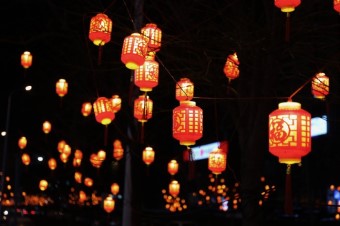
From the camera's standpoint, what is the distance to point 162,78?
13.4 meters

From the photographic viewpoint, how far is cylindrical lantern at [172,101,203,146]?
9.11m

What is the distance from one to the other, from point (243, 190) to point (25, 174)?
3812cm

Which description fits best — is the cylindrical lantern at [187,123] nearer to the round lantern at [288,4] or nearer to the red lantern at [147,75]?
the red lantern at [147,75]

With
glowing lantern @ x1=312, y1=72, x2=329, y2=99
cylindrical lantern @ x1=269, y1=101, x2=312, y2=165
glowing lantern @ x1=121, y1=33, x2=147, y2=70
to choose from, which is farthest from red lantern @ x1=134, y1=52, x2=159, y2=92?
cylindrical lantern @ x1=269, y1=101, x2=312, y2=165

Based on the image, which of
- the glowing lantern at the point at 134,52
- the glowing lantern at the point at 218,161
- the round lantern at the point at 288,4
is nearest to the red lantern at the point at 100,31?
the glowing lantern at the point at 134,52

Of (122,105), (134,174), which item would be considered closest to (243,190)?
(134,174)

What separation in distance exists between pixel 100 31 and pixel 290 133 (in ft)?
14.6

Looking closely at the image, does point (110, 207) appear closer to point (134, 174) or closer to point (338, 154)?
point (134, 174)

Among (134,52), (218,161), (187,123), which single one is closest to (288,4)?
(134,52)

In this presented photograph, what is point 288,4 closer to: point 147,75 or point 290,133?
point 290,133

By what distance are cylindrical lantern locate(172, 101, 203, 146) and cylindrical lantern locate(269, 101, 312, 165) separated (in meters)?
2.48

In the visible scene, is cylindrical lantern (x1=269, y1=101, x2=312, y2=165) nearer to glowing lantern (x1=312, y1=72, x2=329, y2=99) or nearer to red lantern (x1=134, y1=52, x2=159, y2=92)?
glowing lantern (x1=312, y1=72, x2=329, y2=99)

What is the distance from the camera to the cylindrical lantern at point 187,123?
9109 mm

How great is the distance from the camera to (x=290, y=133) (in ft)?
21.9
